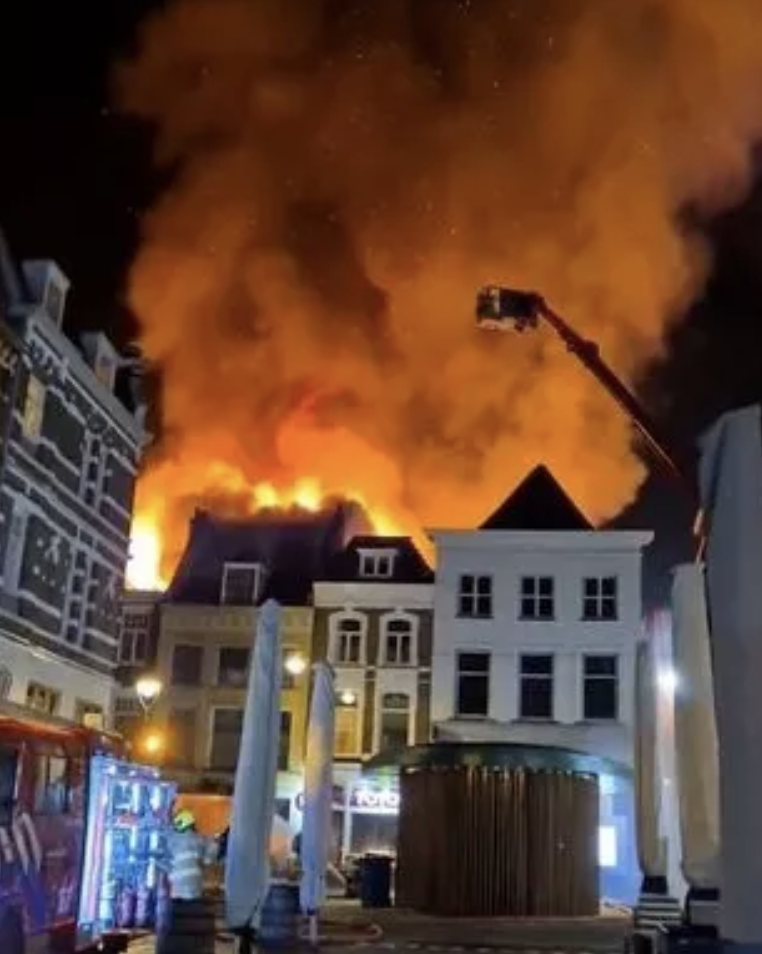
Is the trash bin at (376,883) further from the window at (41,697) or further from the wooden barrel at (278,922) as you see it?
the wooden barrel at (278,922)

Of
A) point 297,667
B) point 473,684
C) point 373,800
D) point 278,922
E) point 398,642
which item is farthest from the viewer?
point 398,642

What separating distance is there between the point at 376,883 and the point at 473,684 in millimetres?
14720

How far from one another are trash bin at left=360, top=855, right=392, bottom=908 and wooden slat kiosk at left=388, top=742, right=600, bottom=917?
1.13ft

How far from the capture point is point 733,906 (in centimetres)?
543

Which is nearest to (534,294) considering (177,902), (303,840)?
(303,840)

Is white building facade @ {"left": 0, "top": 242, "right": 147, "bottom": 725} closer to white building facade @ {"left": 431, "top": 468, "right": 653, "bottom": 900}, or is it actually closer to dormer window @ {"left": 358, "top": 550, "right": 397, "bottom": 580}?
dormer window @ {"left": 358, "top": 550, "right": 397, "bottom": 580}

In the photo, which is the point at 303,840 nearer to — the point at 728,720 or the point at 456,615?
the point at 728,720

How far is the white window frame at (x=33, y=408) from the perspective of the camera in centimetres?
2967

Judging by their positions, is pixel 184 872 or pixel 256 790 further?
pixel 184 872

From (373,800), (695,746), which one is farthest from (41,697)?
(695,746)

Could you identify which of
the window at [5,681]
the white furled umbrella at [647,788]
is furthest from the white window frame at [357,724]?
the white furled umbrella at [647,788]

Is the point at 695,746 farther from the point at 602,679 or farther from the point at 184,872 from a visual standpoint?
the point at 602,679

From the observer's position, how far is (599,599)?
43500 mm

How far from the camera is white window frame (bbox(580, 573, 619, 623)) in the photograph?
141 feet
